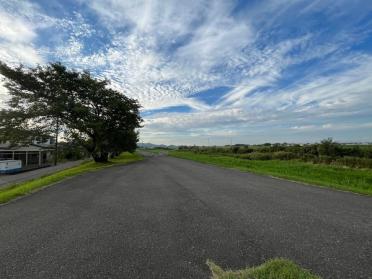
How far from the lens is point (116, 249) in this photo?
402 centimetres

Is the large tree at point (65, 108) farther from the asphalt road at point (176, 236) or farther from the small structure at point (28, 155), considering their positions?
the asphalt road at point (176, 236)

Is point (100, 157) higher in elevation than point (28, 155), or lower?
higher

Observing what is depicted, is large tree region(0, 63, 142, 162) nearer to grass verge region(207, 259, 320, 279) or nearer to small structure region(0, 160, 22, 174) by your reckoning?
small structure region(0, 160, 22, 174)

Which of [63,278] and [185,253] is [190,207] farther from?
[63,278]

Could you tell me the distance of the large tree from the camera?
78.5ft

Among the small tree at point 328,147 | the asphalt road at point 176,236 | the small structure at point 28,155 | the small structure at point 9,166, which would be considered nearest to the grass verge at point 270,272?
the asphalt road at point 176,236

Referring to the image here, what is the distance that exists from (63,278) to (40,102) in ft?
86.9

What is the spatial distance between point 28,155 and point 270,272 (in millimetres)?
47688

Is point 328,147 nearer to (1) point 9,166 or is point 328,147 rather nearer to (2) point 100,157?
(2) point 100,157

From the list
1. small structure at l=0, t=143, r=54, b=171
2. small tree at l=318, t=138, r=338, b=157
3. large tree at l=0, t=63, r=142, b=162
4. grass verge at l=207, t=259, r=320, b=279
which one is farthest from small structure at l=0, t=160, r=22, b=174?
small tree at l=318, t=138, r=338, b=157

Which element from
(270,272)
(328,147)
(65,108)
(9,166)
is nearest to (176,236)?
(270,272)

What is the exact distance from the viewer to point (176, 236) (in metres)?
4.64

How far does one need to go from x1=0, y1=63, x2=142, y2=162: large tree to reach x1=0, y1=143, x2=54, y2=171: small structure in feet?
33.7

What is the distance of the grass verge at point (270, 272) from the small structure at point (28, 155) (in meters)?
36.7
